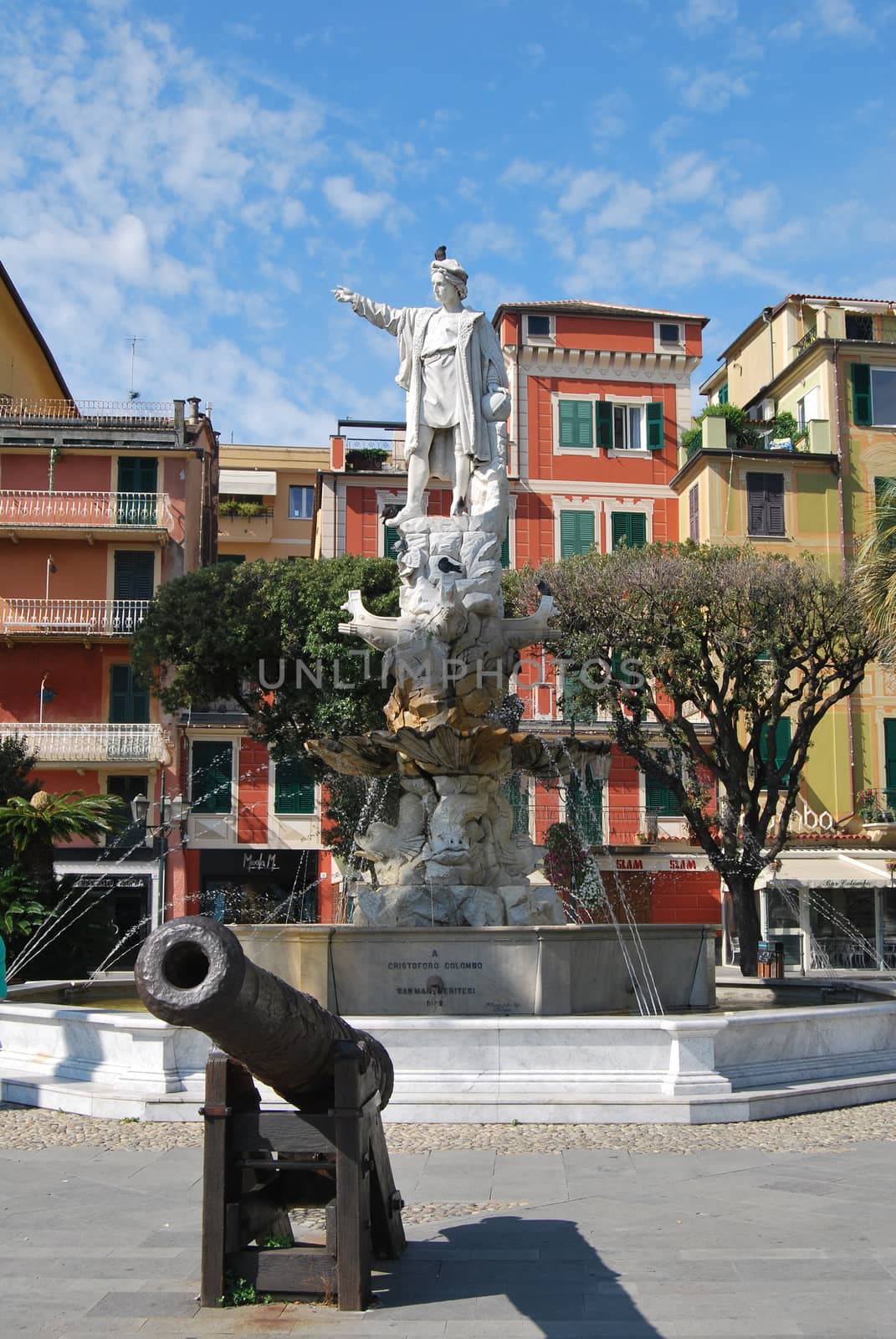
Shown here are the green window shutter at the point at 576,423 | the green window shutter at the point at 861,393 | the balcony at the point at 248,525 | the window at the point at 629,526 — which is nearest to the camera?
the green window shutter at the point at 861,393

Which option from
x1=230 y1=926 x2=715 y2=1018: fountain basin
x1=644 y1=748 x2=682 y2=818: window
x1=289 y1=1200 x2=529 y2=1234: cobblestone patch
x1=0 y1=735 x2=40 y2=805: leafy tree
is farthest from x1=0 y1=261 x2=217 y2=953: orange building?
x1=289 y1=1200 x2=529 y2=1234: cobblestone patch

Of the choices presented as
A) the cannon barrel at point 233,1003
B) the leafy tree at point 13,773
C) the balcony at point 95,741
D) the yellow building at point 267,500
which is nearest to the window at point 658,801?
the balcony at point 95,741

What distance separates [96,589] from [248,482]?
45.9 ft

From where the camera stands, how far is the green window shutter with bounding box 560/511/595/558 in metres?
39.6

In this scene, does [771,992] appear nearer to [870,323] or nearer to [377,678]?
[377,678]

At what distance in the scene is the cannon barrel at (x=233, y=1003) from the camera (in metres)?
4.90

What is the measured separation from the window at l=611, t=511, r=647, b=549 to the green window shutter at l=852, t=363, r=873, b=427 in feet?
22.1

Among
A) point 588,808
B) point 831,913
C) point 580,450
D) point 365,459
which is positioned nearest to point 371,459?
point 365,459

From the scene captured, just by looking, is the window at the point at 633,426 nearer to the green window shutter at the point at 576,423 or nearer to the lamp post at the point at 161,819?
the green window shutter at the point at 576,423

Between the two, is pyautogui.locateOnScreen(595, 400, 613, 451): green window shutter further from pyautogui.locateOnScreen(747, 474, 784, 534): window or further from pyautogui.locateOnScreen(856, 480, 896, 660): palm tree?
pyautogui.locateOnScreen(856, 480, 896, 660): palm tree

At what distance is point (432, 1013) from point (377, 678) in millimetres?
17269

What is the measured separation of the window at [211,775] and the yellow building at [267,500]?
519 inches

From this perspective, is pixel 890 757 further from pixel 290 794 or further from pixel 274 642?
pixel 274 642

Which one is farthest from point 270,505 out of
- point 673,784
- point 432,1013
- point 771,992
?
point 432,1013
